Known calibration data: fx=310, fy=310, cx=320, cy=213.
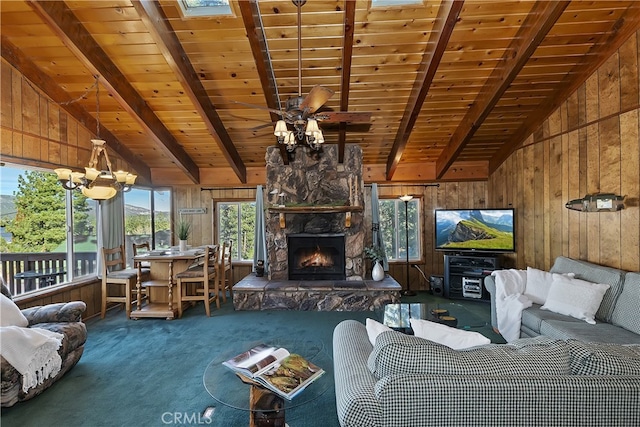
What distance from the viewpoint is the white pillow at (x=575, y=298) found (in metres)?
2.91

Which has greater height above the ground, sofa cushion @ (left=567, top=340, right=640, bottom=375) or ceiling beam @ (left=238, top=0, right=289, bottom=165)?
ceiling beam @ (left=238, top=0, right=289, bottom=165)

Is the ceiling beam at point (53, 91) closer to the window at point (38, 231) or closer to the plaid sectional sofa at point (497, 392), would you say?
the window at point (38, 231)

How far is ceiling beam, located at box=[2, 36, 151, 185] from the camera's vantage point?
11.3 ft

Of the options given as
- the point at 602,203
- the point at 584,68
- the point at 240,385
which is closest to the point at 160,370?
the point at 240,385

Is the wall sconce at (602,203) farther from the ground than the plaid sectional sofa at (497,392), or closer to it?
farther from the ground

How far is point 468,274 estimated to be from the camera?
206 inches

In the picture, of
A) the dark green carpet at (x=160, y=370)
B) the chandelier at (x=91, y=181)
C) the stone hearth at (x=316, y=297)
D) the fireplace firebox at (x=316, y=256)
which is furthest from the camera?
the fireplace firebox at (x=316, y=256)

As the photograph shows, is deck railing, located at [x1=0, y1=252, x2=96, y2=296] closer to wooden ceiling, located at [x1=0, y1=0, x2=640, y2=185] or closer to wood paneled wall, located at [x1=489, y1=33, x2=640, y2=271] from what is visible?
wooden ceiling, located at [x1=0, y1=0, x2=640, y2=185]

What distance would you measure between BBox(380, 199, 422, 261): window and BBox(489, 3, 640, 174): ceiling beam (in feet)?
6.64

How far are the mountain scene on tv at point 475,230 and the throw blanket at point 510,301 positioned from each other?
1.47 meters

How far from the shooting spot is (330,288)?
4.74 meters

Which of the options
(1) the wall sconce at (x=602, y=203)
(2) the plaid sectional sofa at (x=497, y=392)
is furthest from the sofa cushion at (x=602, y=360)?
(1) the wall sconce at (x=602, y=203)

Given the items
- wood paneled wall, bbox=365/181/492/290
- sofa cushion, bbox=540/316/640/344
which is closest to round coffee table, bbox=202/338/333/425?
sofa cushion, bbox=540/316/640/344

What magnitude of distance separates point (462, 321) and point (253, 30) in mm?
4101
